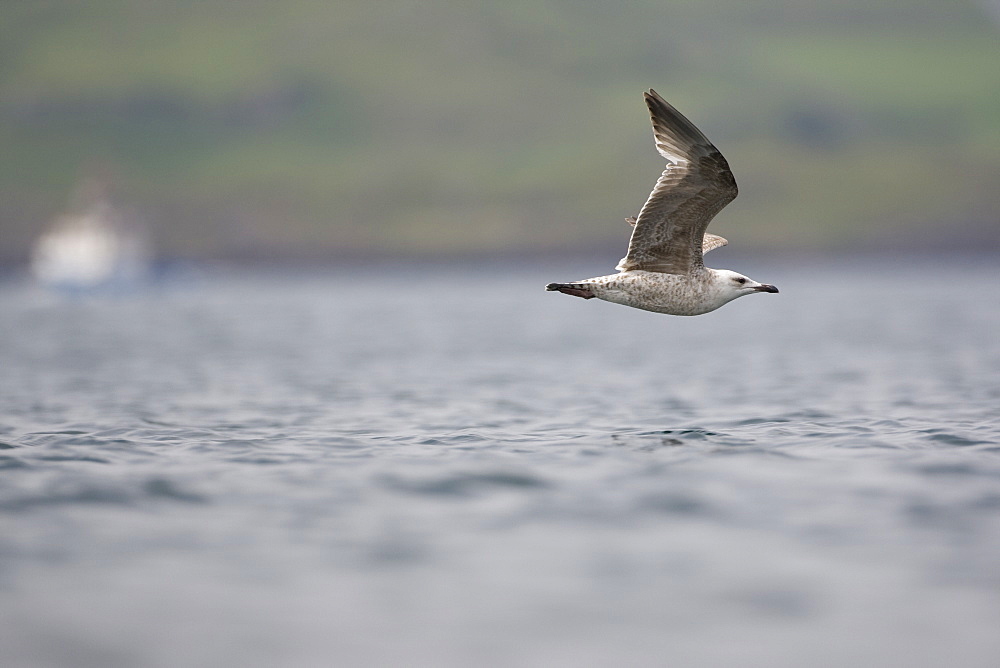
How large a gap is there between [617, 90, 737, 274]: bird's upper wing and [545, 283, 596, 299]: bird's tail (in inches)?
23.1

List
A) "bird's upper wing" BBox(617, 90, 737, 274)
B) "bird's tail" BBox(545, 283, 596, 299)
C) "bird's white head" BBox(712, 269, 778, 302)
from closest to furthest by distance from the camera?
"bird's upper wing" BBox(617, 90, 737, 274)
"bird's tail" BBox(545, 283, 596, 299)
"bird's white head" BBox(712, 269, 778, 302)

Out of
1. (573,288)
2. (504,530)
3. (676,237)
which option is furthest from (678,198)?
(504,530)

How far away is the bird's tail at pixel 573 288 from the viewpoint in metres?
11.6

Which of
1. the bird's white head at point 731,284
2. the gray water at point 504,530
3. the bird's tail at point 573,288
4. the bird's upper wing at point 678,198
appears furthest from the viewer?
the bird's white head at point 731,284

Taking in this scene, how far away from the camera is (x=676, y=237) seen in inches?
469

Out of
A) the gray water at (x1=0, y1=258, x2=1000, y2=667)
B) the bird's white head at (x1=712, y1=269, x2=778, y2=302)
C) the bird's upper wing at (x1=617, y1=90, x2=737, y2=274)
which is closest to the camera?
the gray water at (x1=0, y1=258, x2=1000, y2=667)

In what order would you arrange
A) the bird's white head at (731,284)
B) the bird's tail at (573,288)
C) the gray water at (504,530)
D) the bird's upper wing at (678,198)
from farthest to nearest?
the bird's white head at (731,284)
the bird's tail at (573,288)
the bird's upper wing at (678,198)
the gray water at (504,530)

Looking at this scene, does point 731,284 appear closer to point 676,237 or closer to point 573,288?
point 676,237

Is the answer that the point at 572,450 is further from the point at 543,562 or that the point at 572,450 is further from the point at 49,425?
the point at 49,425

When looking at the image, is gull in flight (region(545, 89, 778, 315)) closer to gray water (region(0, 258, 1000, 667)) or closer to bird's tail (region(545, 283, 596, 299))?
bird's tail (region(545, 283, 596, 299))

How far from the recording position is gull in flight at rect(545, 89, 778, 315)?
10.8m

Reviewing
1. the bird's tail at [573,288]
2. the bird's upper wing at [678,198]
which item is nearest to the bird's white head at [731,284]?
the bird's upper wing at [678,198]

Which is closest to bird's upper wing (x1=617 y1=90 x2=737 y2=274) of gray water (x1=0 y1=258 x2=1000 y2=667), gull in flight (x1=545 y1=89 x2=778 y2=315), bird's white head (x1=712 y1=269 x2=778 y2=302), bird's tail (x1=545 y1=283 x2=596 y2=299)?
gull in flight (x1=545 y1=89 x2=778 y2=315)

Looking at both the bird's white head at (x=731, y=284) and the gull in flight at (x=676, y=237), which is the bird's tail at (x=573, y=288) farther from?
the bird's white head at (x=731, y=284)
